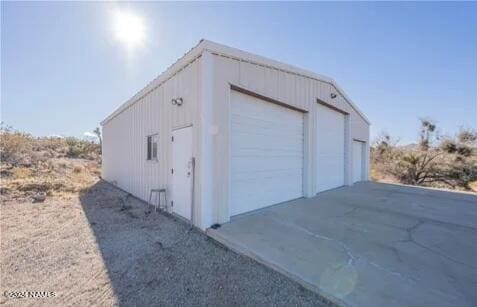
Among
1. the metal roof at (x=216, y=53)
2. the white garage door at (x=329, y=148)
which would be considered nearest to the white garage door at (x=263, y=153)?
the metal roof at (x=216, y=53)

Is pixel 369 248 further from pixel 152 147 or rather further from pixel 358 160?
pixel 358 160

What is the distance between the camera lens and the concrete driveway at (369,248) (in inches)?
101

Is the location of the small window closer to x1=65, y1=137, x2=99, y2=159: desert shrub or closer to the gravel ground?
the gravel ground

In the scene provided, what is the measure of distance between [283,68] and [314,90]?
1941mm

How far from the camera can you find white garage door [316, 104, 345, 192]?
833 cm

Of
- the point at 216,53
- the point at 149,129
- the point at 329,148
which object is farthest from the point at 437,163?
the point at 149,129

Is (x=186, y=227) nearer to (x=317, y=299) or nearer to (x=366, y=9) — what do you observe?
(x=317, y=299)

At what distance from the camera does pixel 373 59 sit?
9258 mm

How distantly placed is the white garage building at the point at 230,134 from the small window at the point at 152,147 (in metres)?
0.04

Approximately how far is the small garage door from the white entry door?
985 cm

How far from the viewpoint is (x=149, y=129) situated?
7.50 m

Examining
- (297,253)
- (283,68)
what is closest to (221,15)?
(283,68)

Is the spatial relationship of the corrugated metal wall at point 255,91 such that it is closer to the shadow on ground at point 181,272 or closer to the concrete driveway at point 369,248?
the concrete driveway at point 369,248

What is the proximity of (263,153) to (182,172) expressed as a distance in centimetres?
213
